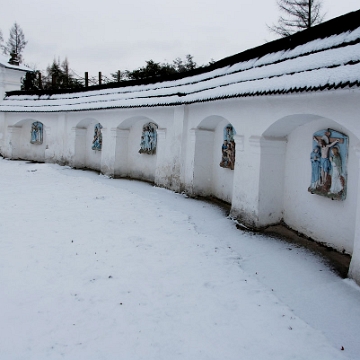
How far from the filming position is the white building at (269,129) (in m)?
5.48

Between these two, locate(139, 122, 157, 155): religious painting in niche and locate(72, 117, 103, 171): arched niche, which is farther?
locate(72, 117, 103, 171): arched niche

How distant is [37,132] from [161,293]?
1593 centimetres

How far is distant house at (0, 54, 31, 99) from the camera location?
1988 centimetres

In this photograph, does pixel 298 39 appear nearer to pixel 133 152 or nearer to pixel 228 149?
pixel 228 149

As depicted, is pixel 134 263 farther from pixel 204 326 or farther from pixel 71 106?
pixel 71 106

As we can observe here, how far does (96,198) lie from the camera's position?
31.7ft

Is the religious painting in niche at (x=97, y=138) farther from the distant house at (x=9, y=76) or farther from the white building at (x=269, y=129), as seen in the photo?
the distant house at (x=9, y=76)

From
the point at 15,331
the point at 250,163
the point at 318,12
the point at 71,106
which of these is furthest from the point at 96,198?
the point at 318,12

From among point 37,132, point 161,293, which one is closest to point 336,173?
point 161,293

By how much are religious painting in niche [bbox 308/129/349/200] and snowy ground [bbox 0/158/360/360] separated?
1.17 metres

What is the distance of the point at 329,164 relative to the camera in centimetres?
596

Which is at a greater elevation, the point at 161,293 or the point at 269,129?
the point at 269,129

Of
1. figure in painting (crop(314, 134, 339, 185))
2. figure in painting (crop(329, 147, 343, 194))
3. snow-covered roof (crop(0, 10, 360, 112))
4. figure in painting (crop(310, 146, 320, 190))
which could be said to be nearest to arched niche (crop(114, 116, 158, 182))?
snow-covered roof (crop(0, 10, 360, 112))

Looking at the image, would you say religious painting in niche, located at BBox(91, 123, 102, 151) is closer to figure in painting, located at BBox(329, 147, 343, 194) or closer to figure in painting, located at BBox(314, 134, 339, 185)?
figure in painting, located at BBox(314, 134, 339, 185)
